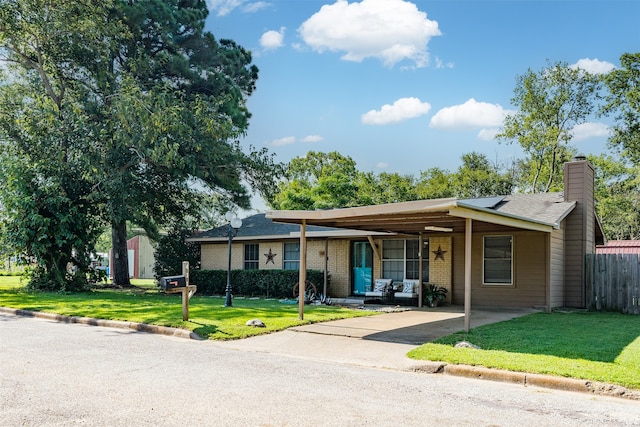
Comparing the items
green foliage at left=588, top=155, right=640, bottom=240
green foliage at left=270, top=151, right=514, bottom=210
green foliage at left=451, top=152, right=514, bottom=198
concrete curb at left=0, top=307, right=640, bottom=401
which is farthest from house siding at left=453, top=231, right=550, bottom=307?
green foliage at left=451, top=152, right=514, bottom=198

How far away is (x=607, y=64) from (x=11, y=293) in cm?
3702

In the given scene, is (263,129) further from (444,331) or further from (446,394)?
(446,394)

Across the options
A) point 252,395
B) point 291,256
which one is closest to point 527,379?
point 252,395

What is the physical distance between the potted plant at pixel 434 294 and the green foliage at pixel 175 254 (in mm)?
11855

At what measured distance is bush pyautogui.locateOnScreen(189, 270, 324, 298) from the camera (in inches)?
797

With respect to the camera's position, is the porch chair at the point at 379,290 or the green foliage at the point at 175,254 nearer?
the porch chair at the point at 379,290

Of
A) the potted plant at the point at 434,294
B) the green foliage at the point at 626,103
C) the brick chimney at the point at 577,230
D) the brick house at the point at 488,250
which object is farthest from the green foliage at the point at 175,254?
the green foliage at the point at 626,103

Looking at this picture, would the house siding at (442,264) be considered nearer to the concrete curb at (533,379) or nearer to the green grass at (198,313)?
the green grass at (198,313)

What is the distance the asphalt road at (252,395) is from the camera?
5.38 m

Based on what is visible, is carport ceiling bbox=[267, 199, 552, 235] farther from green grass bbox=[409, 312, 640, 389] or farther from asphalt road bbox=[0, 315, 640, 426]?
asphalt road bbox=[0, 315, 640, 426]

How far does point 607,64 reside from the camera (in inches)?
1485

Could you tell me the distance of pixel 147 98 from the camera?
2186cm

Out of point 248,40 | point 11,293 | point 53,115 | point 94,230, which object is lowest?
point 11,293

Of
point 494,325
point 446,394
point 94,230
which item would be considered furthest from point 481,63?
point 446,394
